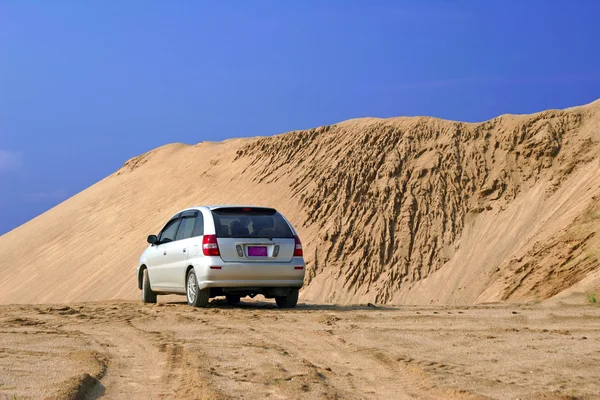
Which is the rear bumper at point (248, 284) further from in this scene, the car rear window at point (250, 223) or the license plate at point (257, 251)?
the car rear window at point (250, 223)

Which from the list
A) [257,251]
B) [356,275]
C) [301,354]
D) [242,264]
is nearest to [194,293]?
[242,264]

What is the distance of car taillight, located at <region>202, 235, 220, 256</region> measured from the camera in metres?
12.1

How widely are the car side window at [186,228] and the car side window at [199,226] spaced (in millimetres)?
162

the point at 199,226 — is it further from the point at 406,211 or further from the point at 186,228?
the point at 406,211

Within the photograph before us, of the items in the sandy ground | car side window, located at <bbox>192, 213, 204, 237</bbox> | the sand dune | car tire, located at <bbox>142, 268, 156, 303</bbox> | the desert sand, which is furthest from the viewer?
the sand dune

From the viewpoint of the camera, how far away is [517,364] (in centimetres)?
679

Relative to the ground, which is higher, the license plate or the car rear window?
the car rear window

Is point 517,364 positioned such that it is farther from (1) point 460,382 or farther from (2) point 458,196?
(2) point 458,196

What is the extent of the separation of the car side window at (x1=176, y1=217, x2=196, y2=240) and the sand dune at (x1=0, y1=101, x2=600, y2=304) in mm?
6863

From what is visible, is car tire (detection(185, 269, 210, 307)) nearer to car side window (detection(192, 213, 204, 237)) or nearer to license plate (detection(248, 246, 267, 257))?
car side window (detection(192, 213, 204, 237))

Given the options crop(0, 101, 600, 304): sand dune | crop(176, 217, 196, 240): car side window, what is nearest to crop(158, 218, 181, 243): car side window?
crop(176, 217, 196, 240): car side window

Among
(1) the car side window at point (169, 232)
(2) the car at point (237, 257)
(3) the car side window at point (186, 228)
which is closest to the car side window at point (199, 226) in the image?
(2) the car at point (237, 257)

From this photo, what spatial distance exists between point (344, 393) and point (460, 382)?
945 millimetres

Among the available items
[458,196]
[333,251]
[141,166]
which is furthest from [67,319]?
[141,166]
